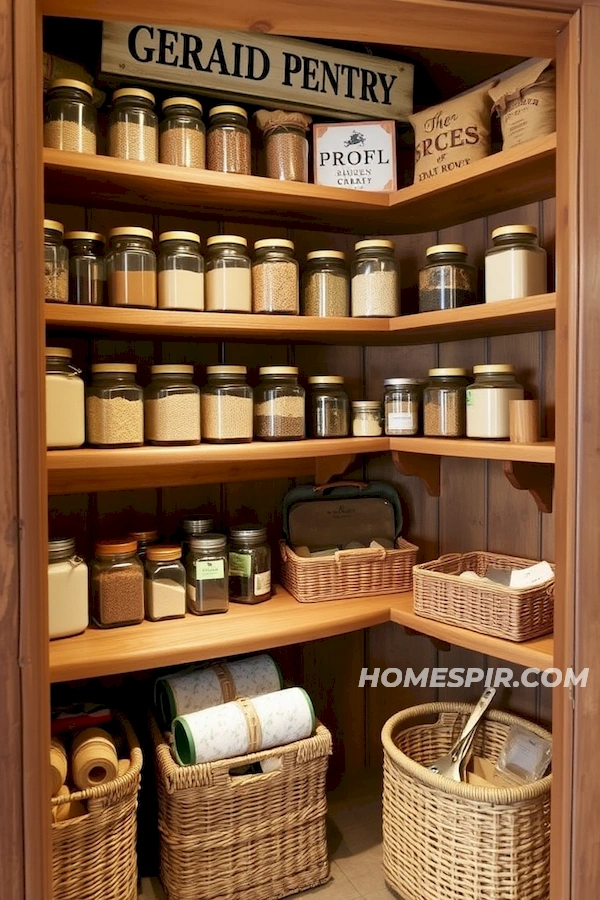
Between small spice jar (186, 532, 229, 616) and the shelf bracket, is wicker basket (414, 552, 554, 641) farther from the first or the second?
small spice jar (186, 532, 229, 616)

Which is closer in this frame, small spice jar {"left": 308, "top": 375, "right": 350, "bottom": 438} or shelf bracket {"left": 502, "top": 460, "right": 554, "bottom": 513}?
shelf bracket {"left": 502, "top": 460, "right": 554, "bottom": 513}

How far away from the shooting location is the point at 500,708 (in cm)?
182

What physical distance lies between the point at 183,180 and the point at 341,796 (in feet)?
5.28

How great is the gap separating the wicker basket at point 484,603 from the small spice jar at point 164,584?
538 mm

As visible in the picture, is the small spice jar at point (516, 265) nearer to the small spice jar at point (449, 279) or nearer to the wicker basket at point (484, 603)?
the small spice jar at point (449, 279)

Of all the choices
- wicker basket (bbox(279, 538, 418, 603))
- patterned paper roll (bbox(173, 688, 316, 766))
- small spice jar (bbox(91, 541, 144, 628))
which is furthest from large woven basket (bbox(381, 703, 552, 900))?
small spice jar (bbox(91, 541, 144, 628))

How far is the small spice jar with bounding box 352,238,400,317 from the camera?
1.71 metres

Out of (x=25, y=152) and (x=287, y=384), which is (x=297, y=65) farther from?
(x=25, y=152)

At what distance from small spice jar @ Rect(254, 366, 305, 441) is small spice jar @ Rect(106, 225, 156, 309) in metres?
0.32

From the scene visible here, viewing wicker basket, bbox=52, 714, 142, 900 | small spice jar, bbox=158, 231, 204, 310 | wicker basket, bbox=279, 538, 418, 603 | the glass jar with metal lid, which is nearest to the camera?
wicker basket, bbox=52, 714, 142, 900

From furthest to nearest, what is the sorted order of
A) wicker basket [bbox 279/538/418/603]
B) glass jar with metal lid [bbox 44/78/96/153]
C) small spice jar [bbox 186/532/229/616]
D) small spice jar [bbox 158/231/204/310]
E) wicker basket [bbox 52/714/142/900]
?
wicker basket [bbox 279/538/418/603]
small spice jar [bbox 186/532/229/616]
small spice jar [bbox 158/231/204/310]
glass jar with metal lid [bbox 44/78/96/153]
wicker basket [bbox 52/714/142/900]

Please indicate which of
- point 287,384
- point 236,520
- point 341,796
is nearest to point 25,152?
point 287,384

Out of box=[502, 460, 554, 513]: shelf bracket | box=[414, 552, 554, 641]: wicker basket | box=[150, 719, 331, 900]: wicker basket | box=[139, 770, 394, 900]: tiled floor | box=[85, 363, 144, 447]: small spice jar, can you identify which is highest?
box=[85, 363, 144, 447]: small spice jar

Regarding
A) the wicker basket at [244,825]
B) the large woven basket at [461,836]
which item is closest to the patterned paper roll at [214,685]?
the wicker basket at [244,825]
